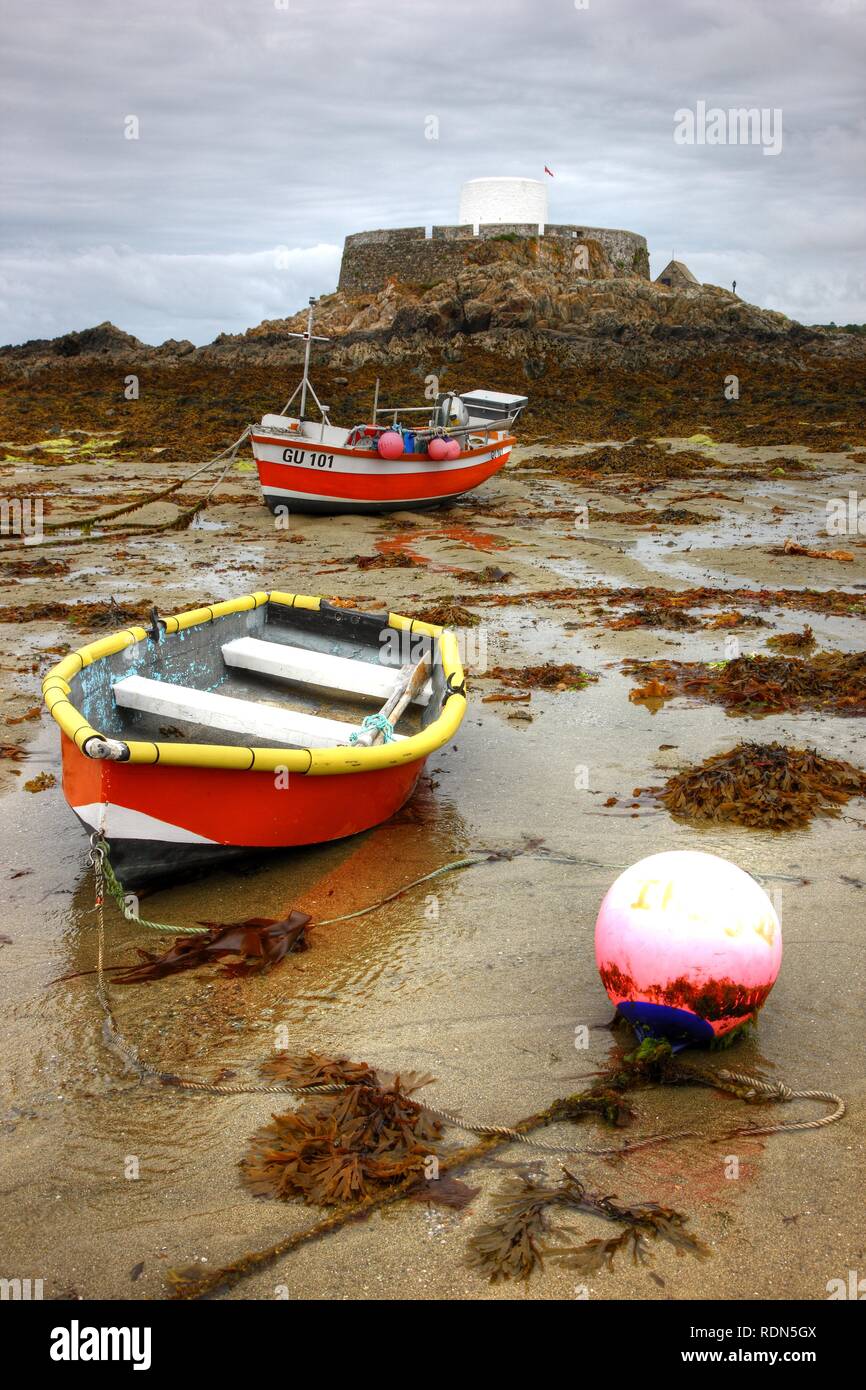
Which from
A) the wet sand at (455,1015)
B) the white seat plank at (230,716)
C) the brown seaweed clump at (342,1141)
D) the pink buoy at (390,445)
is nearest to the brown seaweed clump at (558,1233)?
the wet sand at (455,1015)

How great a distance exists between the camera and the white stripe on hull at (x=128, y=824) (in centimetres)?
479

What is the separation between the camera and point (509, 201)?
1994 inches

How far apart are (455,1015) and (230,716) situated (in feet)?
7.73

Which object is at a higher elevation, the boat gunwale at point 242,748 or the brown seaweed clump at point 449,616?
the brown seaweed clump at point 449,616

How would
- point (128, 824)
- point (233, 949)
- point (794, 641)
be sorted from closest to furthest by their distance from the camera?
point (233, 949) → point (128, 824) → point (794, 641)

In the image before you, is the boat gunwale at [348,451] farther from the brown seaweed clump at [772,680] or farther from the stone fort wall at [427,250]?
the stone fort wall at [427,250]

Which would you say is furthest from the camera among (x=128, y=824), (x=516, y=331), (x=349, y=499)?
(x=516, y=331)

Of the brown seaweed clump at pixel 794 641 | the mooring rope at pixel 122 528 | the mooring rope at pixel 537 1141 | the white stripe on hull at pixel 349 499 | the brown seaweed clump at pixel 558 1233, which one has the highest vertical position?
the white stripe on hull at pixel 349 499

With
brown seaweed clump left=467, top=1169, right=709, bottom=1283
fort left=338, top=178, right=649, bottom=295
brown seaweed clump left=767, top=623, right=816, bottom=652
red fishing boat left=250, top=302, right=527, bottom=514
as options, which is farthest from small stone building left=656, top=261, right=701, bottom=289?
brown seaweed clump left=467, top=1169, right=709, bottom=1283

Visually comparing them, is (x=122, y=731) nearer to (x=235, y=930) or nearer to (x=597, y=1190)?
(x=235, y=930)

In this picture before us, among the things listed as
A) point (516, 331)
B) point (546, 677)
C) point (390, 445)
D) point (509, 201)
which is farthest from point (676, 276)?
point (546, 677)

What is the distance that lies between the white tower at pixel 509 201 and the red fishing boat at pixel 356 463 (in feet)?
124

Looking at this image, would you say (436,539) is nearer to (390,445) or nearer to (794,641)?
(390,445)

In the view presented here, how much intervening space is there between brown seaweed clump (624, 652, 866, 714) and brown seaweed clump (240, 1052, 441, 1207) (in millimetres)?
4993
